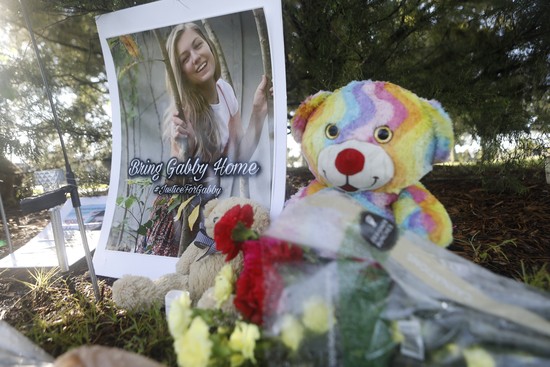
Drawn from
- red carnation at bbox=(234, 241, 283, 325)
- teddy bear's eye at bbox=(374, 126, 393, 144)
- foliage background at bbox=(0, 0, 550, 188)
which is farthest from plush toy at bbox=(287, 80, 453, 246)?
foliage background at bbox=(0, 0, 550, 188)

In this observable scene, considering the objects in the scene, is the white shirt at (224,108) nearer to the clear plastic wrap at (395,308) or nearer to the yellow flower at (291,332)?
the clear plastic wrap at (395,308)

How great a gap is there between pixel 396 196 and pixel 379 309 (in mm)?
353

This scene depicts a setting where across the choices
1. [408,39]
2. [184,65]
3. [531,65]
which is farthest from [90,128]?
[531,65]

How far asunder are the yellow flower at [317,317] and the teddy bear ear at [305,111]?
17.8 inches

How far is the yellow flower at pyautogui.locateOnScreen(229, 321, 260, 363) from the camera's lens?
0.50 meters

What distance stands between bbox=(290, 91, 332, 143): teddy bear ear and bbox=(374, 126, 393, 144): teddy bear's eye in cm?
17

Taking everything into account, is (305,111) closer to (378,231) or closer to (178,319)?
(378,231)

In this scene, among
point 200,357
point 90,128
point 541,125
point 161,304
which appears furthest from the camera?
point 90,128

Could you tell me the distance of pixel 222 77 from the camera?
1.09 meters

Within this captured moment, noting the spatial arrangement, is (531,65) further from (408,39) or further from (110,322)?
(110,322)

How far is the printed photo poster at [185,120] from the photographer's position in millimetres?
998

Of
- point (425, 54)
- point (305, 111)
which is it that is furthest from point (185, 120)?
point (425, 54)

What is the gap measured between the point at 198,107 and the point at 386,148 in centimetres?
66

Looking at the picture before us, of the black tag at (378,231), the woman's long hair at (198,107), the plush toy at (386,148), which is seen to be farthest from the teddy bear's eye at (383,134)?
the woman's long hair at (198,107)
